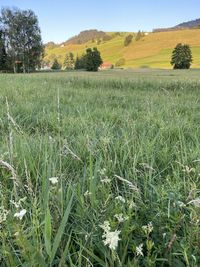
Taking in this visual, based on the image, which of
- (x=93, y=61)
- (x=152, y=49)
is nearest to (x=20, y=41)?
(x=93, y=61)

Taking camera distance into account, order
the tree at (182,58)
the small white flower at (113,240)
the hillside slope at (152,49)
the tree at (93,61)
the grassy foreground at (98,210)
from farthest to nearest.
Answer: the hillside slope at (152,49) → the tree at (182,58) → the tree at (93,61) → the grassy foreground at (98,210) → the small white flower at (113,240)

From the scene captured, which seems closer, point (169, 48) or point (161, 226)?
point (161, 226)

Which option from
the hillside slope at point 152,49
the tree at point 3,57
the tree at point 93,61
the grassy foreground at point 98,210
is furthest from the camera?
the hillside slope at point 152,49

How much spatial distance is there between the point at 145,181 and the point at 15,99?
188 inches

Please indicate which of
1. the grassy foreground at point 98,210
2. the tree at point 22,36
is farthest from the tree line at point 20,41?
the grassy foreground at point 98,210

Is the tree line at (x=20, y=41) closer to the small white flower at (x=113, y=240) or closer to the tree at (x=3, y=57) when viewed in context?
the tree at (x=3, y=57)

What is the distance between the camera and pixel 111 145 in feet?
9.64

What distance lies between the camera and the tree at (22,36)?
2975 inches

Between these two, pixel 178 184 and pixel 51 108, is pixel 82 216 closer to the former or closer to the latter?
pixel 178 184

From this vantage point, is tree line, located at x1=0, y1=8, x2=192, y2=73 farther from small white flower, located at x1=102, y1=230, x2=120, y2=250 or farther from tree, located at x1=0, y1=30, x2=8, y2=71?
small white flower, located at x1=102, y1=230, x2=120, y2=250

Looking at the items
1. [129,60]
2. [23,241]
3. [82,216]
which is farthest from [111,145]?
[129,60]

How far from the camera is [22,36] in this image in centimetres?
7588

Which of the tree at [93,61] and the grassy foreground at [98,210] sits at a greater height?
the tree at [93,61]

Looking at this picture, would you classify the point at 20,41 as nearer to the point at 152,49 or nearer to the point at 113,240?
the point at 152,49
